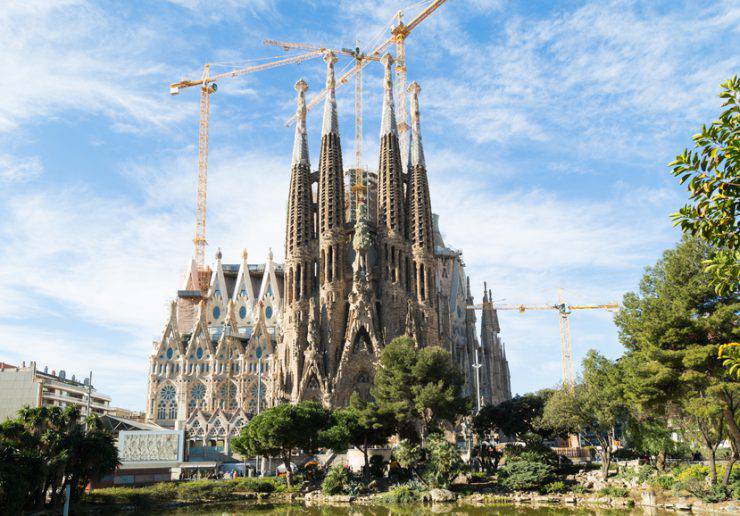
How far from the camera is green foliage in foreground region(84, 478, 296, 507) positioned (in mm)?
33562

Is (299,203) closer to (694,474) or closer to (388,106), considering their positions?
(388,106)

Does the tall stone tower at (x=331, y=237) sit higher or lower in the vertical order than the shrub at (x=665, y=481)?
higher

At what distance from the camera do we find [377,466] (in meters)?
42.7

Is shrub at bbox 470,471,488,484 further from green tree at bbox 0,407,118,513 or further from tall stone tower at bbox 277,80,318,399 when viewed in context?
tall stone tower at bbox 277,80,318,399

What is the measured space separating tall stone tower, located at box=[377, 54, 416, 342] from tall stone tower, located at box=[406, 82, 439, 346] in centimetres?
89

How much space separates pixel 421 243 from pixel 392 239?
338 cm

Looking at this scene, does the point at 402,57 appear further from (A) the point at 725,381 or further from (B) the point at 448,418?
(A) the point at 725,381

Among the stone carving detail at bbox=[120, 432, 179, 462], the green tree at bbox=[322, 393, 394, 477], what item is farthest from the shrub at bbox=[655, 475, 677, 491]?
the stone carving detail at bbox=[120, 432, 179, 462]

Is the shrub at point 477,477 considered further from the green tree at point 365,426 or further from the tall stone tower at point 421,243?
the tall stone tower at point 421,243

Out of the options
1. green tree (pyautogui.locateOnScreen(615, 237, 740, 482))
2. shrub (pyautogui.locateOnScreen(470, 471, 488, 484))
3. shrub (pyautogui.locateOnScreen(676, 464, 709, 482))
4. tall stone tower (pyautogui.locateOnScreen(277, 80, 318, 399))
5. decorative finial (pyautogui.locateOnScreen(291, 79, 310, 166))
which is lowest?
shrub (pyautogui.locateOnScreen(470, 471, 488, 484))

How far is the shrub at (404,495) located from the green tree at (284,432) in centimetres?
580

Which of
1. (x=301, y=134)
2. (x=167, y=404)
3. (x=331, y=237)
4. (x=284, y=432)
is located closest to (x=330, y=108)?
(x=301, y=134)

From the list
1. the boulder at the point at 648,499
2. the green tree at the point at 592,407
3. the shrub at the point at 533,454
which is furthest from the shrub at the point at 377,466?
the boulder at the point at 648,499

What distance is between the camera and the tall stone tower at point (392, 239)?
68.1m
